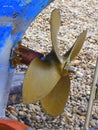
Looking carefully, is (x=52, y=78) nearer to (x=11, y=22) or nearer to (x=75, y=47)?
(x=75, y=47)

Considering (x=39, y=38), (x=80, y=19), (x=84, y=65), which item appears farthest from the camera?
(x=80, y=19)

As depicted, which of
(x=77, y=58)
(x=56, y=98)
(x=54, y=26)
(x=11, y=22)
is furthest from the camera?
(x=77, y=58)

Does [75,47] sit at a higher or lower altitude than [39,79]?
higher

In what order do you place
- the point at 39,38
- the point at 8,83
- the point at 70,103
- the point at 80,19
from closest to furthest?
the point at 8,83 → the point at 70,103 → the point at 39,38 → the point at 80,19

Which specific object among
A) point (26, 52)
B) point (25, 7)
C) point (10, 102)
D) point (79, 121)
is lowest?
point (79, 121)

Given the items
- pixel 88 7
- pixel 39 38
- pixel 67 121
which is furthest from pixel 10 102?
pixel 88 7

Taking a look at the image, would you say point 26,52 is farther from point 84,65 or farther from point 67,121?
point 84,65

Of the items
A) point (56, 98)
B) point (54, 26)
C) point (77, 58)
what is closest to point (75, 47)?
point (54, 26)
